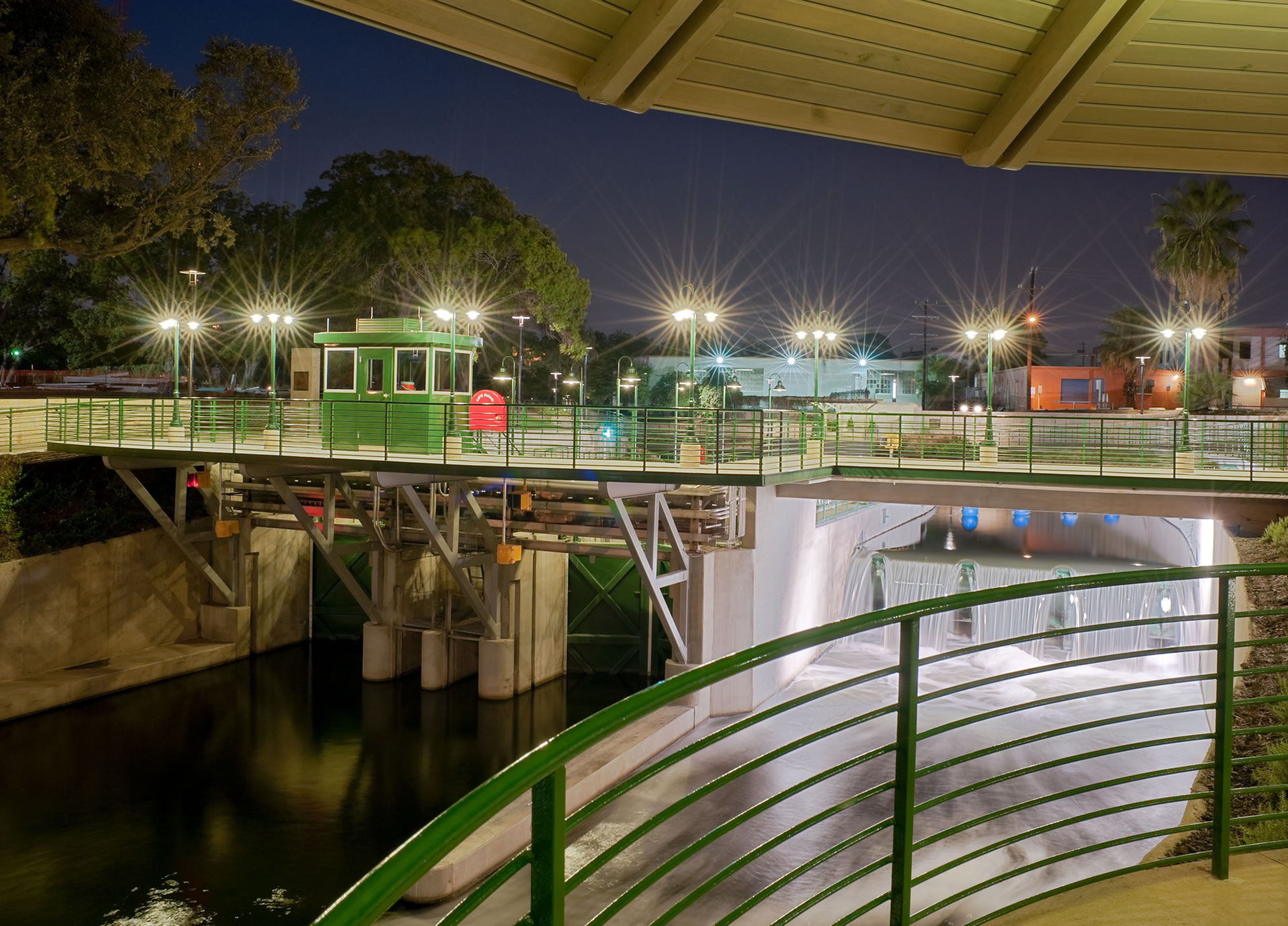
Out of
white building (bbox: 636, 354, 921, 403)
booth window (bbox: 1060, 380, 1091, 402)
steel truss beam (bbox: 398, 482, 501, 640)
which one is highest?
white building (bbox: 636, 354, 921, 403)

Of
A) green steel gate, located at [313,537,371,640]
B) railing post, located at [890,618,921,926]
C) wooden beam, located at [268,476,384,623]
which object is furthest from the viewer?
green steel gate, located at [313,537,371,640]

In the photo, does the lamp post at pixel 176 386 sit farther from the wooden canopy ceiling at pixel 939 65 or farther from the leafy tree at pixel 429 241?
the wooden canopy ceiling at pixel 939 65

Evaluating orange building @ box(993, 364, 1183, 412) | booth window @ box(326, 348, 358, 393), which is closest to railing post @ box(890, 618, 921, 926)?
booth window @ box(326, 348, 358, 393)

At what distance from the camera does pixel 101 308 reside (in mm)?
42531

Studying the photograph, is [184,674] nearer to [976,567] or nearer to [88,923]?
[88,923]

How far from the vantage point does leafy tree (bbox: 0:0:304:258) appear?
744 inches

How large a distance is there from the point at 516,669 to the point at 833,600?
26.8ft

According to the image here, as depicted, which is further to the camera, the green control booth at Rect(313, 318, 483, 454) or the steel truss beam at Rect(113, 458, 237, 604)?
the steel truss beam at Rect(113, 458, 237, 604)

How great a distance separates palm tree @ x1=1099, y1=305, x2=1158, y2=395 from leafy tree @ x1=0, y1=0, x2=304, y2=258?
52277 mm

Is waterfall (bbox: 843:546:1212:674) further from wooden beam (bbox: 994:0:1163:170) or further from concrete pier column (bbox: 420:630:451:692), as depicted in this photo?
wooden beam (bbox: 994:0:1163:170)

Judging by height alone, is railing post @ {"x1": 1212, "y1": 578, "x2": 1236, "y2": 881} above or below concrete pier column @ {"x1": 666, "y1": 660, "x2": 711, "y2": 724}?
above

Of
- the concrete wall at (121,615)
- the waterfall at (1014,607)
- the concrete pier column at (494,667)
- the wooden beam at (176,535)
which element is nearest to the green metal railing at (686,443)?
the wooden beam at (176,535)

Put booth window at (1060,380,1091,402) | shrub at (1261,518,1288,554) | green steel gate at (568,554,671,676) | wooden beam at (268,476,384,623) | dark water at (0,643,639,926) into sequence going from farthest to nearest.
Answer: booth window at (1060,380,1091,402) < green steel gate at (568,554,671,676) < wooden beam at (268,476,384,623) < dark water at (0,643,639,926) < shrub at (1261,518,1288,554)

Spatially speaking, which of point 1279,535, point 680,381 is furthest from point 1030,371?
point 1279,535
